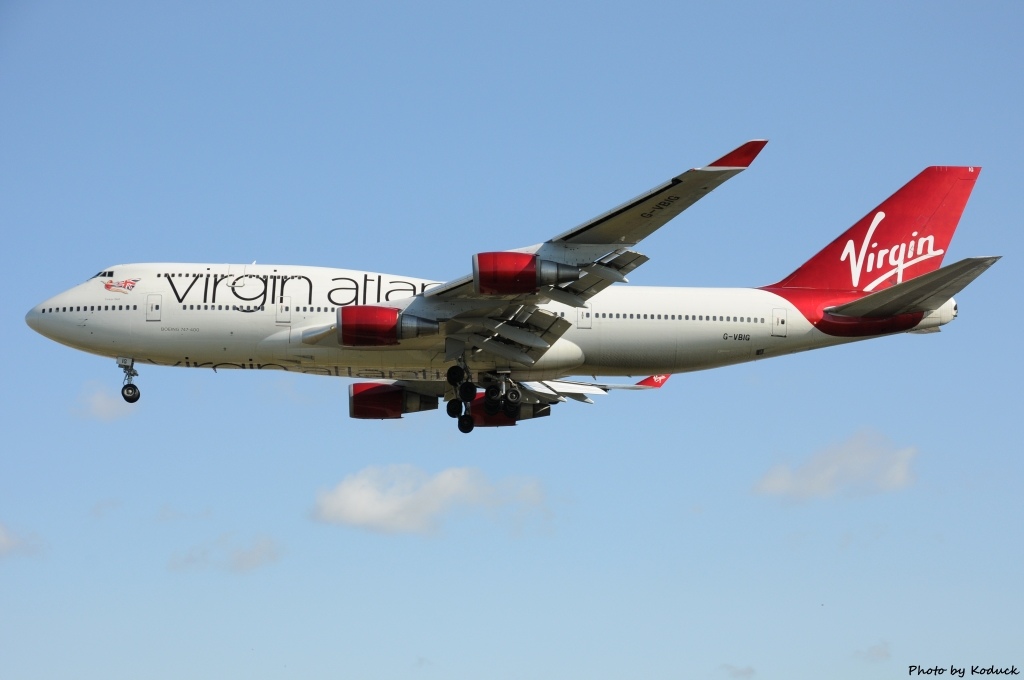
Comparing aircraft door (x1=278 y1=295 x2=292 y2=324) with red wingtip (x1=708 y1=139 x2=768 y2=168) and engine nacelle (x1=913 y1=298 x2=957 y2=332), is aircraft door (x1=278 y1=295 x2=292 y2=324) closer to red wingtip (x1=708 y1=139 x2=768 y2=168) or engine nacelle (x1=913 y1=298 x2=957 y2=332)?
red wingtip (x1=708 y1=139 x2=768 y2=168)

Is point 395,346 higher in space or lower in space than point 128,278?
lower

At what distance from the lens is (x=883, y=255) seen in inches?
1873

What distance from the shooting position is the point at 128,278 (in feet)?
149

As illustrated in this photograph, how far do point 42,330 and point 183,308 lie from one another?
18.6 ft

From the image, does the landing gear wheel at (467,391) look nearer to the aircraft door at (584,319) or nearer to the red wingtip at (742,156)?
the aircraft door at (584,319)

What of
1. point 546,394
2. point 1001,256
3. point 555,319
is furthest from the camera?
→ point 546,394

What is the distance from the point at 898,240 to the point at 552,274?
1525 centimetres

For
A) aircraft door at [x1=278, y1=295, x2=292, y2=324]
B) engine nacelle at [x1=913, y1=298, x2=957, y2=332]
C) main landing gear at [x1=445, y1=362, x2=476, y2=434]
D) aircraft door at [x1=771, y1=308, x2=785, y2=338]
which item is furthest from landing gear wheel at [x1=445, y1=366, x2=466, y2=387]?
engine nacelle at [x1=913, y1=298, x2=957, y2=332]

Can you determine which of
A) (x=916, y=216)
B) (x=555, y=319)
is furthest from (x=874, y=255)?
(x=555, y=319)

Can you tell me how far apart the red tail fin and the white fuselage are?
2713 mm

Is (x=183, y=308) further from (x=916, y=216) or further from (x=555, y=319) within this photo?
(x=916, y=216)

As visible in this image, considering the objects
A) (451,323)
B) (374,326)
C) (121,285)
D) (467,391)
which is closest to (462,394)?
(467,391)

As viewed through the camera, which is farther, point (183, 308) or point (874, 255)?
point (874, 255)

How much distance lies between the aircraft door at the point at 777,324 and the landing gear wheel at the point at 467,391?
1016 cm
